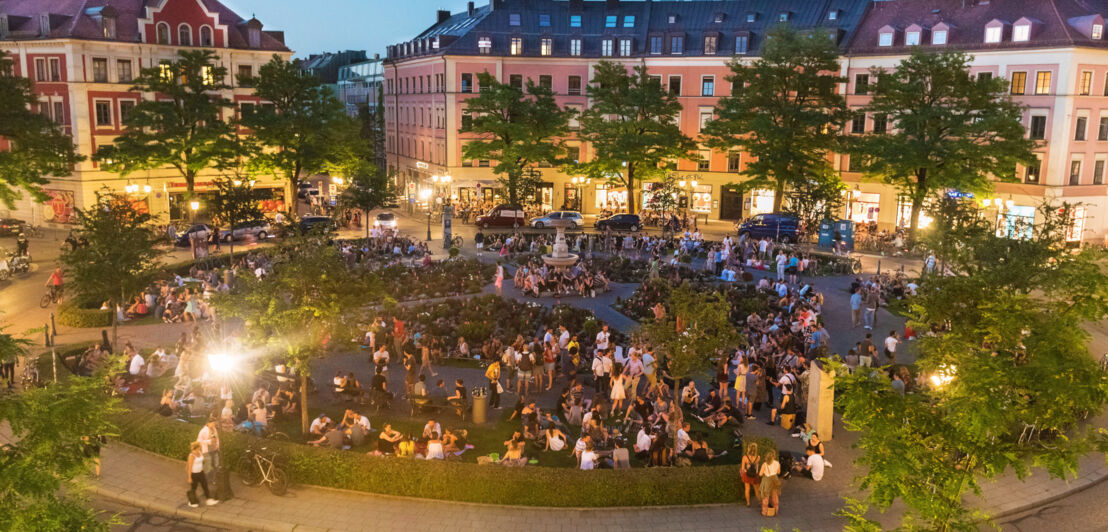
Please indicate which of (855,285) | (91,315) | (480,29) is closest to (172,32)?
(480,29)

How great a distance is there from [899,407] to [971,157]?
37932 mm

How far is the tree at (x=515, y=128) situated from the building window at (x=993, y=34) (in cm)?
2594

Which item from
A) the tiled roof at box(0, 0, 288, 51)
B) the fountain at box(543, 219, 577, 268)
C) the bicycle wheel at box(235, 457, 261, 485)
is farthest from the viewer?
the tiled roof at box(0, 0, 288, 51)

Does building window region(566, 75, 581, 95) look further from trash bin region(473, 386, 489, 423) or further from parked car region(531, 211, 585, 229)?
trash bin region(473, 386, 489, 423)

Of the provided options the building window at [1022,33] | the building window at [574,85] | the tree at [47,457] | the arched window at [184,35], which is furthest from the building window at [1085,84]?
the arched window at [184,35]

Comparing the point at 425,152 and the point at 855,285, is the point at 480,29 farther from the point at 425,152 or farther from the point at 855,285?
the point at 855,285

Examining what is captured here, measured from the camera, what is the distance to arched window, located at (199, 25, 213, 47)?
182 feet

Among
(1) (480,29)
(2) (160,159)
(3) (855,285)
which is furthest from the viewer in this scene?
(1) (480,29)

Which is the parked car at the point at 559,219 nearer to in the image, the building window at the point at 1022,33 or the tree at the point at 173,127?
the tree at the point at 173,127

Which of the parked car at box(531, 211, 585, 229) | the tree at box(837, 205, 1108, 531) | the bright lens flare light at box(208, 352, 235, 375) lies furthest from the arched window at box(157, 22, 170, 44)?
the tree at box(837, 205, 1108, 531)

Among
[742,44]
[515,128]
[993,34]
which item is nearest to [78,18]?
[515,128]

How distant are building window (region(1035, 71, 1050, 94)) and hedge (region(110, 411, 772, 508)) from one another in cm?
4167

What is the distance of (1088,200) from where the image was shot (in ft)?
Answer: 161

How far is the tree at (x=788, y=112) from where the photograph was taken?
4919 centimetres
